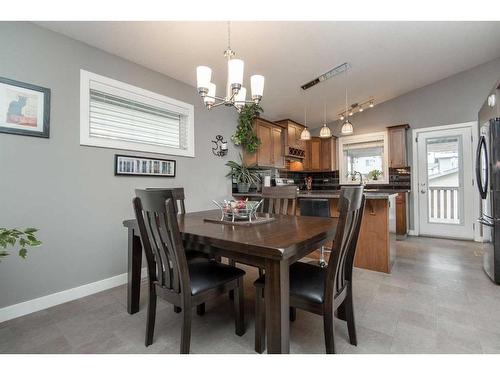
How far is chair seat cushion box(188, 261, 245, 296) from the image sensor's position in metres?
1.44

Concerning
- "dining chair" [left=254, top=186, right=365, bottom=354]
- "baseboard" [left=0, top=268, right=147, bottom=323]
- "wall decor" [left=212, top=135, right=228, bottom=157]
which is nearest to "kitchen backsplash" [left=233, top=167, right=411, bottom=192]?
"wall decor" [left=212, top=135, right=228, bottom=157]

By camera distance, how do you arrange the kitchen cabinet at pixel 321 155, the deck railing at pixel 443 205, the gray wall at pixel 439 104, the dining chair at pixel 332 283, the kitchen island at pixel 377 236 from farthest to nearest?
the kitchen cabinet at pixel 321 155
the deck railing at pixel 443 205
the gray wall at pixel 439 104
the kitchen island at pixel 377 236
the dining chair at pixel 332 283

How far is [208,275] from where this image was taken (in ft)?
5.16

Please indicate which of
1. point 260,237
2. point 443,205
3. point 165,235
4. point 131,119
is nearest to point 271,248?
point 260,237

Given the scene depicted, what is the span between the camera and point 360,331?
5.57 feet

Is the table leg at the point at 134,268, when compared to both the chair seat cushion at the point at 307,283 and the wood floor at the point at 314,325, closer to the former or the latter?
the wood floor at the point at 314,325

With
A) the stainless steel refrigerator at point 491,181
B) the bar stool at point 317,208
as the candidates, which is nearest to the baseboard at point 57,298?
the bar stool at point 317,208

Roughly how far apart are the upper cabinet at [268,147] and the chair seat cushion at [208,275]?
2682mm

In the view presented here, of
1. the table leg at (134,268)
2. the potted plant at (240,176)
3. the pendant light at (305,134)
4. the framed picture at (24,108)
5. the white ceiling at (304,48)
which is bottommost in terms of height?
the table leg at (134,268)

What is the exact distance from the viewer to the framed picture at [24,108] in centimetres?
188

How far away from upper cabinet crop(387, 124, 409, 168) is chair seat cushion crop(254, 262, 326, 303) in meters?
4.34

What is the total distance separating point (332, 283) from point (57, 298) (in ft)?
7.84

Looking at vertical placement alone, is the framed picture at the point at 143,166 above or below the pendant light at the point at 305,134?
below
